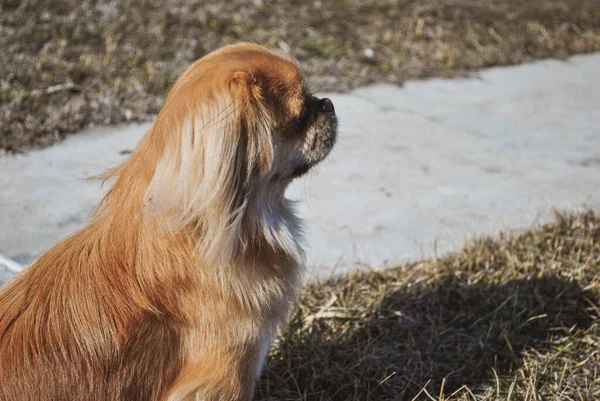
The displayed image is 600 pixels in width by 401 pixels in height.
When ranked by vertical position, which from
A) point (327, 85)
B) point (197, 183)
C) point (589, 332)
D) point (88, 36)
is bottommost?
point (589, 332)

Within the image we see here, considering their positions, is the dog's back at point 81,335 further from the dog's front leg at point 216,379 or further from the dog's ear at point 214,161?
the dog's ear at point 214,161

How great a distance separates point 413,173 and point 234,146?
8.44 feet

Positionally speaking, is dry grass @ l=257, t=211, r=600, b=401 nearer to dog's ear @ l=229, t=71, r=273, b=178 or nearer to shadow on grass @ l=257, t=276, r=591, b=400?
shadow on grass @ l=257, t=276, r=591, b=400

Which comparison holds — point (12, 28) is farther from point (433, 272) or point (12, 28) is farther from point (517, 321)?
point (517, 321)

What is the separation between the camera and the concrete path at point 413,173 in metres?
3.79

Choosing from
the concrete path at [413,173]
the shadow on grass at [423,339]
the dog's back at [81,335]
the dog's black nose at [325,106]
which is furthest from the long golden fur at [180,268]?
the concrete path at [413,173]

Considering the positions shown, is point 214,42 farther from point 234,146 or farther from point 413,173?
point 234,146

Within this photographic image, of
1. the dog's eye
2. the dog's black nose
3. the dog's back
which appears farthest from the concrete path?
the dog's back

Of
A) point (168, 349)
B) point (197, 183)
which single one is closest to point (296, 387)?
point (168, 349)

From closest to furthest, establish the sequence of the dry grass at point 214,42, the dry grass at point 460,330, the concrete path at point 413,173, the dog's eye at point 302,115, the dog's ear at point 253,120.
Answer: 1. the dog's ear at point 253,120
2. the dog's eye at point 302,115
3. the dry grass at point 460,330
4. the concrete path at point 413,173
5. the dry grass at point 214,42

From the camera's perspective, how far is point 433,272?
3447mm

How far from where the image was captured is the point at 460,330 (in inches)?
126

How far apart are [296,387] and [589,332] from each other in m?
1.28

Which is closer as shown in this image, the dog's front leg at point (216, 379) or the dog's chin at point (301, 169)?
the dog's front leg at point (216, 379)
